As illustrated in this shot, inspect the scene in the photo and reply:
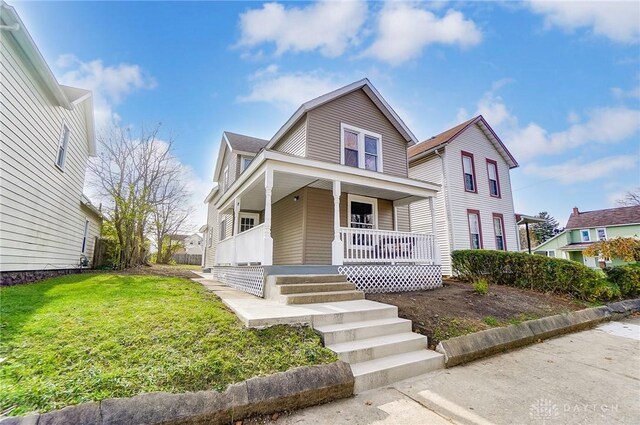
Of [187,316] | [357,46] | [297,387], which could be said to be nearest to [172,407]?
[297,387]

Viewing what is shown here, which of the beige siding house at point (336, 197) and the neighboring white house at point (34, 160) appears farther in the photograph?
the beige siding house at point (336, 197)

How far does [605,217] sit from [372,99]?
100ft

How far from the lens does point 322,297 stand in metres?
5.51

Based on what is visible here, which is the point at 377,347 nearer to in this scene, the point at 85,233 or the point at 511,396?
the point at 511,396

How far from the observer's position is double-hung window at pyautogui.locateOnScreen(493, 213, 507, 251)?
14.7m

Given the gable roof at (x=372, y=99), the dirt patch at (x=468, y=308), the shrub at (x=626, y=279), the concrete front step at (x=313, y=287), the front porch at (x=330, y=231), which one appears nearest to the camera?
the dirt patch at (x=468, y=308)

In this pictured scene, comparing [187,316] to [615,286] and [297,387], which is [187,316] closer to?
[297,387]

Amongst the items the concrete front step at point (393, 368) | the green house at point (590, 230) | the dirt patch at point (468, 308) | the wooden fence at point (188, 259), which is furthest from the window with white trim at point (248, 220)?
the green house at point (590, 230)

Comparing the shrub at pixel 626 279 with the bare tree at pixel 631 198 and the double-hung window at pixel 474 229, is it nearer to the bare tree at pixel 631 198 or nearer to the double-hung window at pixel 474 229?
the double-hung window at pixel 474 229

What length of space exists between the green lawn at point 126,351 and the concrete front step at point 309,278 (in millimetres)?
1460

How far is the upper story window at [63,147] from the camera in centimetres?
909

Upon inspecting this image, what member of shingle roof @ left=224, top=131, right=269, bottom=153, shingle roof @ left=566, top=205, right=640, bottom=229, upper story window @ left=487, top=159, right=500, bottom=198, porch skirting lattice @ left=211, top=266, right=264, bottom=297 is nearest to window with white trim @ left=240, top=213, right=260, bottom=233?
porch skirting lattice @ left=211, top=266, right=264, bottom=297

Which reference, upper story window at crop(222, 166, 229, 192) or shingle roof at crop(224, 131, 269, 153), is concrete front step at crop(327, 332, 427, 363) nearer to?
shingle roof at crop(224, 131, 269, 153)

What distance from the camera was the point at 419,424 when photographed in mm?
2590
